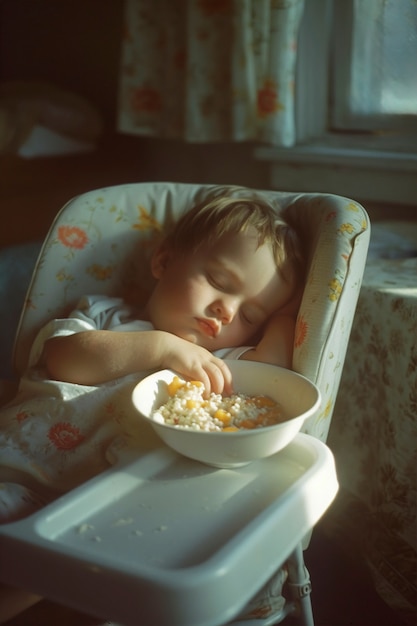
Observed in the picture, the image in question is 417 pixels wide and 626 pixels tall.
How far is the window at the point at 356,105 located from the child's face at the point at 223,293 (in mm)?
885

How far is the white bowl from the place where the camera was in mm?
935

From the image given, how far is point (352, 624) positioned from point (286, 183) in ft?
3.84

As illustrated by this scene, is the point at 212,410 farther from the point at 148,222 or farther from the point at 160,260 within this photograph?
the point at 148,222

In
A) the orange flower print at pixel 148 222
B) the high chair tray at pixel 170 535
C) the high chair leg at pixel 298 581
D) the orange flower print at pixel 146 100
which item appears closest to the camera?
the high chair tray at pixel 170 535

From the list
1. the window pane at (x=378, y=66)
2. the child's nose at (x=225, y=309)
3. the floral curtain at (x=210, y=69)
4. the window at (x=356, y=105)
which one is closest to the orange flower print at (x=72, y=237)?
the child's nose at (x=225, y=309)

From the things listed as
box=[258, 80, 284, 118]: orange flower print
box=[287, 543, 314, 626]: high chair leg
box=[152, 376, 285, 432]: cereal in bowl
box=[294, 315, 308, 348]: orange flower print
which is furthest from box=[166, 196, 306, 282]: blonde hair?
box=[258, 80, 284, 118]: orange flower print

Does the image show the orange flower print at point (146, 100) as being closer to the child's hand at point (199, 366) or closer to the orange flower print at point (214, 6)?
the orange flower print at point (214, 6)

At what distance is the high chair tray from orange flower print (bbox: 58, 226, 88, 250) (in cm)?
50

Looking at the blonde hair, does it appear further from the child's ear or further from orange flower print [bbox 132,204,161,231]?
orange flower print [bbox 132,204,161,231]

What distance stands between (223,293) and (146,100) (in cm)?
117

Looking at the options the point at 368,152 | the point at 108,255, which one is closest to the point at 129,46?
the point at 368,152

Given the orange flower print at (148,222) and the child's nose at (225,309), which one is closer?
the child's nose at (225,309)

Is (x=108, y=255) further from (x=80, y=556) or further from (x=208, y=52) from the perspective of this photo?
(x=208, y=52)

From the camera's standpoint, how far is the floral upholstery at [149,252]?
115 centimetres
